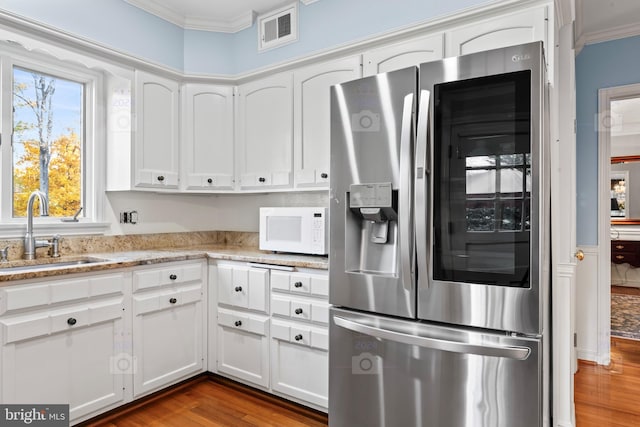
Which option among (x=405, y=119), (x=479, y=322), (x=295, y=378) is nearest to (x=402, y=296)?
(x=479, y=322)

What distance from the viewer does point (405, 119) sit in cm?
170

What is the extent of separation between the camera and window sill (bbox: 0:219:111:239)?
2.46m

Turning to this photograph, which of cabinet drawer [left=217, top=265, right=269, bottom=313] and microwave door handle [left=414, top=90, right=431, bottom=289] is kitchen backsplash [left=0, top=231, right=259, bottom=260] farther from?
microwave door handle [left=414, top=90, right=431, bottom=289]

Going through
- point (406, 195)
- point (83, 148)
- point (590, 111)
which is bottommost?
point (406, 195)

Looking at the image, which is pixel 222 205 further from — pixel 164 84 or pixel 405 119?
pixel 405 119

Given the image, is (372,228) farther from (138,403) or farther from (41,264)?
(41,264)

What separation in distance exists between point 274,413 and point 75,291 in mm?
1336

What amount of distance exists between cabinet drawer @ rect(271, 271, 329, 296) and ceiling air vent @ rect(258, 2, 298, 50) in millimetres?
1827

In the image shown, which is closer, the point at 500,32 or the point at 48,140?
the point at 500,32

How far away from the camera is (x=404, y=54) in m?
2.47

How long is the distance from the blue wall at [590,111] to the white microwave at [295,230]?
231cm

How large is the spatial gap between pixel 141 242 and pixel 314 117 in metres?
1.69

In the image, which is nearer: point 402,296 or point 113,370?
point 402,296

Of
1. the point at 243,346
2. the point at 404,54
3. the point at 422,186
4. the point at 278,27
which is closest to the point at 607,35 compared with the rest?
the point at 404,54
